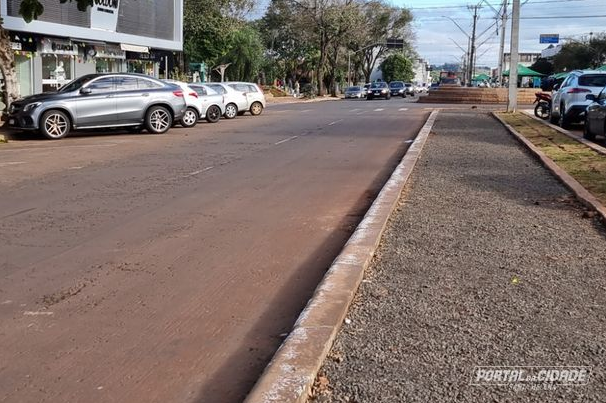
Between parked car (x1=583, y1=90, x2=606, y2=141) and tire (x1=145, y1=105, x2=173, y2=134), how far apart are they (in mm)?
11003

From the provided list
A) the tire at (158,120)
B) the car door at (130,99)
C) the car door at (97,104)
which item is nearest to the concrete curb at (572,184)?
the tire at (158,120)

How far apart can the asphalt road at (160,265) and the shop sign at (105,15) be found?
611 inches

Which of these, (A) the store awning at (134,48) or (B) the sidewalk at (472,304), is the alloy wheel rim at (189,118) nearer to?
(A) the store awning at (134,48)

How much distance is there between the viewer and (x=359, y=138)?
59.4ft

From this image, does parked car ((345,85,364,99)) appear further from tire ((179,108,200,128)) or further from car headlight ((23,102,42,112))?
Result: car headlight ((23,102,42,112))

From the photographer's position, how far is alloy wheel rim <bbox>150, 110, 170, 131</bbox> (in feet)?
63.1

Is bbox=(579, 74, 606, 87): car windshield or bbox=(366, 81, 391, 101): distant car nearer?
bbox=(579, 74, 606, 87): car windshield

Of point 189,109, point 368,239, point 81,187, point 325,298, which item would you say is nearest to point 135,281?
point 325,298

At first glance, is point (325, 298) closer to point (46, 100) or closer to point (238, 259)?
point (238, 259)

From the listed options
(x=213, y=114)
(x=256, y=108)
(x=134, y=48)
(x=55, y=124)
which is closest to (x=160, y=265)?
(x=55, y=124)

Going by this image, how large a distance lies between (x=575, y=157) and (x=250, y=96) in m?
18.0

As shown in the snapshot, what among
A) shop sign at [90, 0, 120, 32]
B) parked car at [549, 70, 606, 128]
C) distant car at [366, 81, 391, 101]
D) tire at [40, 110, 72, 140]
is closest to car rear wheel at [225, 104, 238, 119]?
shop sign at [90, 0, 120, 32]

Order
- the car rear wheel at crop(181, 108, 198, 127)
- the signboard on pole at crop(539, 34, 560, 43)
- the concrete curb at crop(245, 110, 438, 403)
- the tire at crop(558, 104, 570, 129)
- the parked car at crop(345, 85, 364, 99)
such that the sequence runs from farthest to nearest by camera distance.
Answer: the signboard on pole at crop(539, 34, 560, 43)
the parked car at crop(345, 85, 364, 99)
the car rear wheel at crop(181, 108, 198, 127)
the tire at crop(558, 104, 570, 129)
the concrete curb at crop(245, 110, 438, 403)

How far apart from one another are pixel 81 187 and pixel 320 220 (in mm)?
4027
